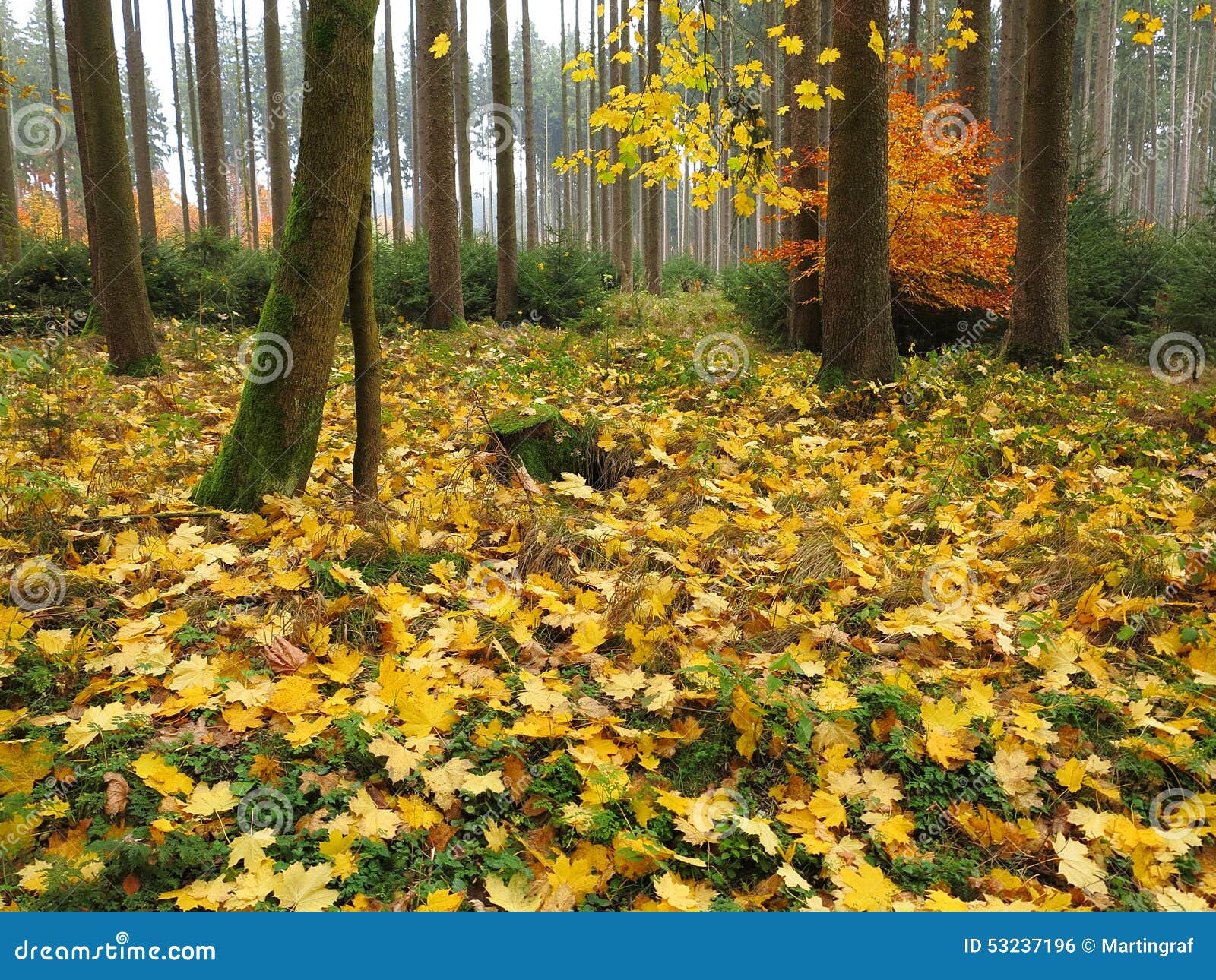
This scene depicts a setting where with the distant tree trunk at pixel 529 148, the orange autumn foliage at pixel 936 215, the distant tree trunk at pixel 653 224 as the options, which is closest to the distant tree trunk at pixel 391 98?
the distant tree trunk at pixel 529 148

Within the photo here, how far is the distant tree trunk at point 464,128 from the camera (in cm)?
1739

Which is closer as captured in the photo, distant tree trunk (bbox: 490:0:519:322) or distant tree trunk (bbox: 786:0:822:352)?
distant tree trunk (bbox: 786:0:822:352)

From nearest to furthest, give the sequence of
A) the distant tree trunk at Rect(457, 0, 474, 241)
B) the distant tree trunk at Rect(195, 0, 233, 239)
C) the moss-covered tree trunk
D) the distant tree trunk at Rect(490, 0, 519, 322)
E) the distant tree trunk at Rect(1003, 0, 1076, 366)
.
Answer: the moss-covered tree trunk, the distant tree trunk at Rect(1003, 0, 1076, 366), the distant tree trunk at Rect(490, 0, 519, 322), the distant tree trunk at Rect(195, 0, 233, 239), the distant tree trunk at Rect(457, 0, 474, 241)

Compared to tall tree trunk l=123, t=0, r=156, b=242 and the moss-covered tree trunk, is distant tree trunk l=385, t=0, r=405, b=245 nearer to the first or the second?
tall tree trunk l=123, t=0, r=156, b=242

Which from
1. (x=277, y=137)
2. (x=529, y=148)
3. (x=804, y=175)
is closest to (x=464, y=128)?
(x=529, y=148)

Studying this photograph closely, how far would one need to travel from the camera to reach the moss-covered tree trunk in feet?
12.0

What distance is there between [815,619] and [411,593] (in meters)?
1.62

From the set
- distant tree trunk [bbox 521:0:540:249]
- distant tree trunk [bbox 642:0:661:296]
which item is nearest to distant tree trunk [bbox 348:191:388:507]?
distant tree trunk [bbox 642:0:661:296]

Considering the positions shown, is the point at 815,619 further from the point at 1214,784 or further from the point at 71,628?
the point at 71,628

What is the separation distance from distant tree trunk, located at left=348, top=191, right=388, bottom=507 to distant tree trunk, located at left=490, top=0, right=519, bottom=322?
830 cm

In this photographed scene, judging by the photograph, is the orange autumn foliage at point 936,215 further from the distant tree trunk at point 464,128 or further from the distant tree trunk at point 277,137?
the distant tree trunk at point 277,137

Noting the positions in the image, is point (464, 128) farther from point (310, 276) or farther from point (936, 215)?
point (310, 276)
